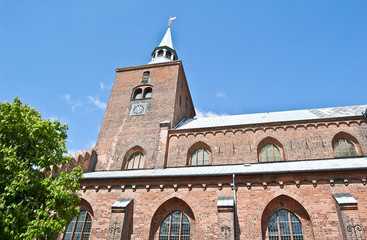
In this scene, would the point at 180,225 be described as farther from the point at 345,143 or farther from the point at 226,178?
the point at 345,143

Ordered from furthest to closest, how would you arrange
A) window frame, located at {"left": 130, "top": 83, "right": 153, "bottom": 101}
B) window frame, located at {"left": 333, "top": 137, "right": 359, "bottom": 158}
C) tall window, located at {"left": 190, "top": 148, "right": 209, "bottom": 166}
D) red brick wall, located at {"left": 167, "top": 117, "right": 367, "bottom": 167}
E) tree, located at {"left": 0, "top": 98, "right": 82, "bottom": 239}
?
Result: window frame, located at {"left": 130, "top": 83, "right": 153, "bottom": 101} < tall window, located at {"left": 190, "top": 148, "right": 209, "bottom": 166} < red brick wall, located at {"left": 167, "top": 117, "right": 367, "bottom": 167} < window frame, located at {"left": 333, "top": 137, "right": 359, "bottom": 158} < tree, located at {"left": 0, "top": 98, "right": 82, "bottom": 239}

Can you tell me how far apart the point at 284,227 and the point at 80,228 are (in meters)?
10.8

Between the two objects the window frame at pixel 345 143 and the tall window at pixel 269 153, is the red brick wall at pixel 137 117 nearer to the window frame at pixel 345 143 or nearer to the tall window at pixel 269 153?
the tall window at pixel 269 153

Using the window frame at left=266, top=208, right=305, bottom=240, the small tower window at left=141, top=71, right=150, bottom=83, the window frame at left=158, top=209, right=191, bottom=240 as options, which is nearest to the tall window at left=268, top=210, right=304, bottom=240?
the window frame at left=266, top=208, right=305, bottom=240

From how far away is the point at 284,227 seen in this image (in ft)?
39.9

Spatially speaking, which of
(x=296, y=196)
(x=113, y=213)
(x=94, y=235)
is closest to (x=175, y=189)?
(x=113, y=213)

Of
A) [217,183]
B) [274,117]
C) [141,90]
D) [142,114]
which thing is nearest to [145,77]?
[141,90]

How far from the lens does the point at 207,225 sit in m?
12.5

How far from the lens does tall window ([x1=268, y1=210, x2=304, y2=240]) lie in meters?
11.9

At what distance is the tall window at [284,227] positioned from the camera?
1189 cm

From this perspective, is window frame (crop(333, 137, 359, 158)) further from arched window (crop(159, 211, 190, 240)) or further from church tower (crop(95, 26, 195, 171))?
church tower (crop(95, 26, 195, 171))

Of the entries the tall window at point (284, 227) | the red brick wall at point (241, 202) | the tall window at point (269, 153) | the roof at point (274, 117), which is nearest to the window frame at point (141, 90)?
the roof at point (274, 117)

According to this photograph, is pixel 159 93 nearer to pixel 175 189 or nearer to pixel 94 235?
pixel 175 189

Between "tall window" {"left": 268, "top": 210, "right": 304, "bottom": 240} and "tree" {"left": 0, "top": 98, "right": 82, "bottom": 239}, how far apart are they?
29.4 feet
